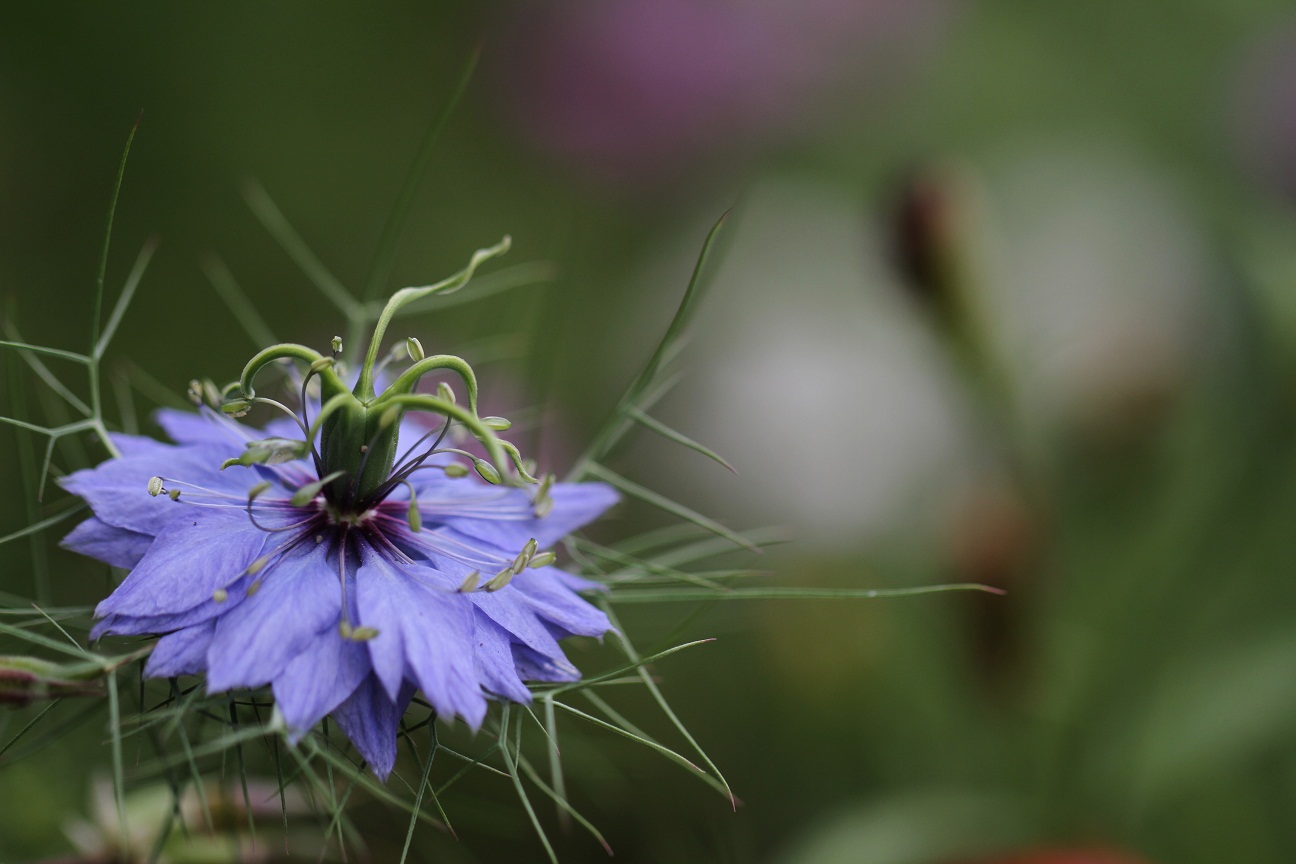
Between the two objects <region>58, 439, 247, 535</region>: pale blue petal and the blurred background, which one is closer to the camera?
<region>58, 439, 247, 535</region>: pale blue petal

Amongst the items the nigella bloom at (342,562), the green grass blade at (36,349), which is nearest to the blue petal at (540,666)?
the nigella bloom at (342,562)

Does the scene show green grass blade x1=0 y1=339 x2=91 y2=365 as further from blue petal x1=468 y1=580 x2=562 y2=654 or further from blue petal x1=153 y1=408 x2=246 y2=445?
blue petal x1=468 y1=580 x2=562 y2=654

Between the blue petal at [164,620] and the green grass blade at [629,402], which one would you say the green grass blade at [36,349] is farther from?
the green grass blade at [629,402]

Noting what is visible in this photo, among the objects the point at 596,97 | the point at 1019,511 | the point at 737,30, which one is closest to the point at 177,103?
the point at 596,97

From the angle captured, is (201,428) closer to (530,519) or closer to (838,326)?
(530,519)

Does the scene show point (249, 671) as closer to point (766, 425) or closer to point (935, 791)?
point (935, 791)

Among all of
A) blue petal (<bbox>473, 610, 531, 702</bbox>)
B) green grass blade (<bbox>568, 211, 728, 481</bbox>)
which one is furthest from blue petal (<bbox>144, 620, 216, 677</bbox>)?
green grass blade (<bbox>568, 211, 728, 481</bbox>)
